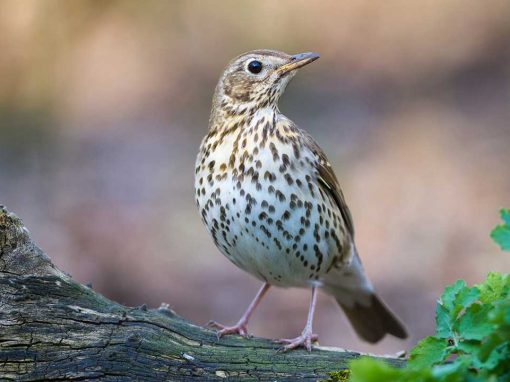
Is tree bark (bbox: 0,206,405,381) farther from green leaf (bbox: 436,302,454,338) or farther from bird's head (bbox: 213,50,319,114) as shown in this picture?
bird's head (bbox: 213,50,319,114)

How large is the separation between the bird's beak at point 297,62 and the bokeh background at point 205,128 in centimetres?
276

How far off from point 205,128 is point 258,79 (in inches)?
234

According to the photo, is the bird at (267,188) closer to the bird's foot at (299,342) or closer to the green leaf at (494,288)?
the bird's foot at (299,342)

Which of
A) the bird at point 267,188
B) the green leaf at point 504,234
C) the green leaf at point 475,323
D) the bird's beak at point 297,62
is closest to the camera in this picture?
the green leaf at point 504,234

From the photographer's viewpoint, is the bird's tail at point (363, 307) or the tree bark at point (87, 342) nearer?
the tree bark at point (87, 342)

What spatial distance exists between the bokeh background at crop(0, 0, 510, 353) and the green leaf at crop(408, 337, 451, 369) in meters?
3.97

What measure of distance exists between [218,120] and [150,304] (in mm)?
2825

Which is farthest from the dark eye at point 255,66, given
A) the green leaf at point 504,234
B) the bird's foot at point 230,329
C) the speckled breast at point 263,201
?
the green leaf at point 504,234

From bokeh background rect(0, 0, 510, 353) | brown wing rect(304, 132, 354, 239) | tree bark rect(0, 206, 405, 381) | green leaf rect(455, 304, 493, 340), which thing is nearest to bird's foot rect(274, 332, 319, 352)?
tree bark rect(0, 206, 405, 381)

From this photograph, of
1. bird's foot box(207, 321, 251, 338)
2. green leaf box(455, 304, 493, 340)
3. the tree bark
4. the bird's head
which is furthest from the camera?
the bird's head

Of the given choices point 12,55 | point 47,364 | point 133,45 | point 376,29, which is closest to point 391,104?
point 376,29

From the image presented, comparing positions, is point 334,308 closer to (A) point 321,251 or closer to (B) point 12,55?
(A) point 321,251

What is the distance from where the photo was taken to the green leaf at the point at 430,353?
2950mm

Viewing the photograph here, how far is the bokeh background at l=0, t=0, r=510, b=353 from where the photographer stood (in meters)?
7.86
